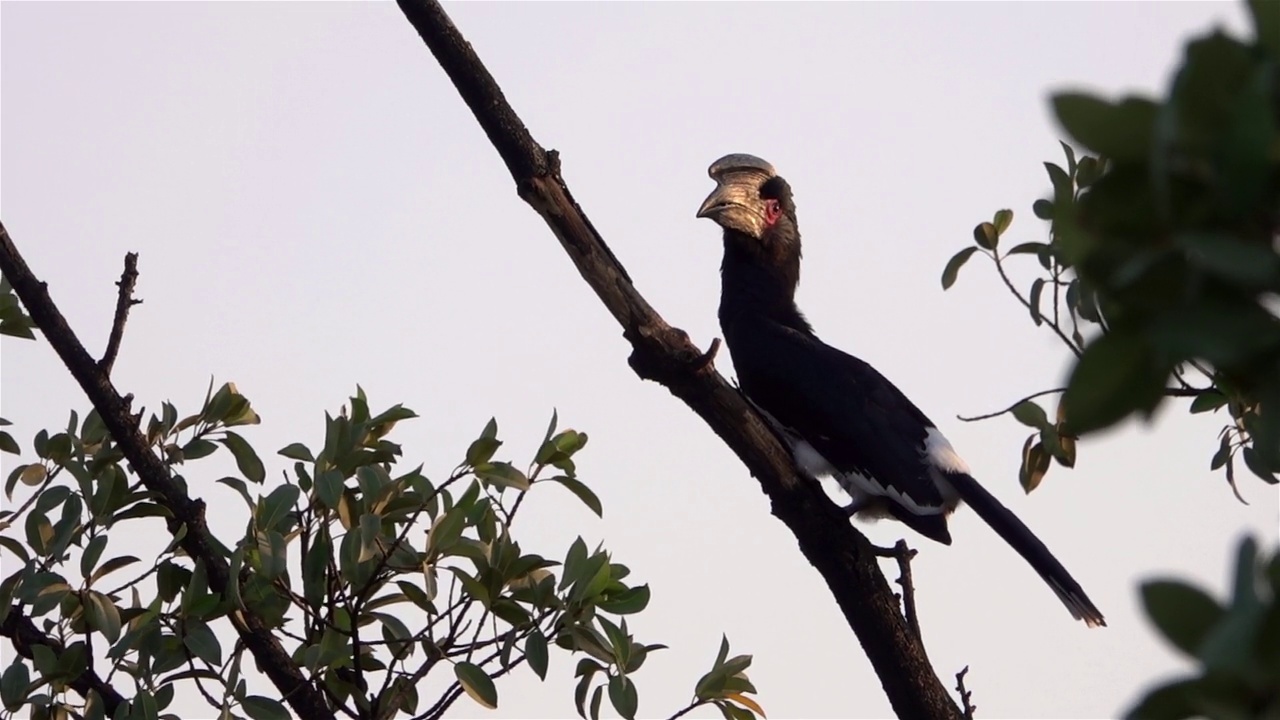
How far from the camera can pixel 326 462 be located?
98.2 inches

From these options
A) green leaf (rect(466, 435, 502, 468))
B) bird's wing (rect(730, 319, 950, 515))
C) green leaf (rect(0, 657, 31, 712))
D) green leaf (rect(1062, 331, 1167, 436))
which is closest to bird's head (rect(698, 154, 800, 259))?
bird's wing (rect(730, 319, 950, 515))

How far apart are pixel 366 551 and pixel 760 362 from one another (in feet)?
6.64

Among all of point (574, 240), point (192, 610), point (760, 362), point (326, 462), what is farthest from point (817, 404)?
point (192, 610)

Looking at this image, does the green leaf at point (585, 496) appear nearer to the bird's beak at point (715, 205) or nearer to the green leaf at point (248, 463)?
the green leaf at point (248, 463)

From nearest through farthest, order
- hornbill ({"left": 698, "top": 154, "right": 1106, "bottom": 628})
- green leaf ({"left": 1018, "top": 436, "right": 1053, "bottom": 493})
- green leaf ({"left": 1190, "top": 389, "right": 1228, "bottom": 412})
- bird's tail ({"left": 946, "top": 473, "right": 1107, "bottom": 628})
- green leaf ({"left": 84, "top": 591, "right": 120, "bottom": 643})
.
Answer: green leaf ({"left": 84, "top": 591, "right": 120, "bottom": 643}) → green leaf ({"left": 1190, "top": 389, "right": 1228, "bottom": 412}) → green leaf ({"left": 1018, "top": 436, "right": 1053, "bottom": 493}) → bird's tail ({"left": 946, "top": 473, "right": 1107, "bottom": 628}) → hornbill ({"left": 698, "top": 154, "right": 1106, "bottom": 628})

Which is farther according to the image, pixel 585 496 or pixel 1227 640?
pixel 585 496

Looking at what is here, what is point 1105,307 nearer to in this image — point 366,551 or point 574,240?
point 366,551

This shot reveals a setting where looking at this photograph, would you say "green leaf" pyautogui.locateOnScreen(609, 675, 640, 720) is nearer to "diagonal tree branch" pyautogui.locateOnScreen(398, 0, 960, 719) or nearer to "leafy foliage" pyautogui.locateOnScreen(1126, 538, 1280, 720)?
"diagonal tree branch" pyautogui.locateOnScreen(398, 0, 960, 719)

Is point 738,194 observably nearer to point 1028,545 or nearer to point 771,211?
point 771,211

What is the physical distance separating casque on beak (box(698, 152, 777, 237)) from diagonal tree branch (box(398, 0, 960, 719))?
5.81ft

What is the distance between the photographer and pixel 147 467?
2.48 m

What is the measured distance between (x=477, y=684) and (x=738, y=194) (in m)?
2.59

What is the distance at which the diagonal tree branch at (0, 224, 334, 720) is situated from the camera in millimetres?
2451

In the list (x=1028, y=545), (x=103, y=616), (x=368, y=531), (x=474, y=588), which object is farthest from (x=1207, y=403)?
(x=103, y=616)
